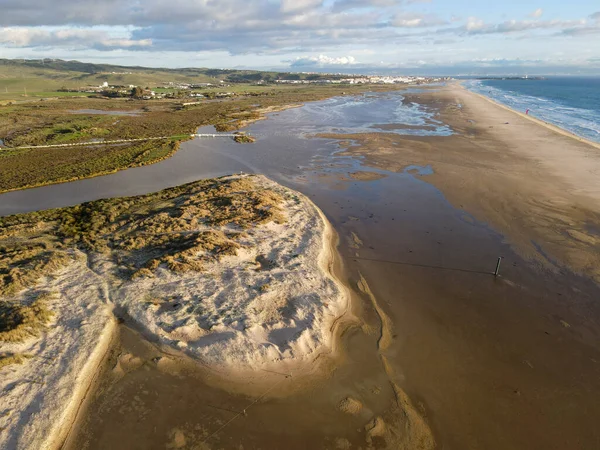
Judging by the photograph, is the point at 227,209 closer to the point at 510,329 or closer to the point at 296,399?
the point at 296,399

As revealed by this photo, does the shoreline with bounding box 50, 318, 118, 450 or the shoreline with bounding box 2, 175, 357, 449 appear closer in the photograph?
the shoreline with bounding box 50, 318, 118, 450

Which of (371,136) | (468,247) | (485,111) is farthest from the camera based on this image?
(485,111)

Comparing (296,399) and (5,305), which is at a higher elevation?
(5,305)

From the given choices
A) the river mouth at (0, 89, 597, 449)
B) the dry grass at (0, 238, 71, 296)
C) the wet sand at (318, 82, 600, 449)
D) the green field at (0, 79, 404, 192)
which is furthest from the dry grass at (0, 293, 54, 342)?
the green field at (0, 79, 404, 192)

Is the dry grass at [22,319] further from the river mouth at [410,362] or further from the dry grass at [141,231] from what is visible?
the river mouth at [410,362]

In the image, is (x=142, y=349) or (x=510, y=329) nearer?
(x=142, y=349)

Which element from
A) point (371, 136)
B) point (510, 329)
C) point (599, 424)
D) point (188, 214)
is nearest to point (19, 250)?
point (188, 214)

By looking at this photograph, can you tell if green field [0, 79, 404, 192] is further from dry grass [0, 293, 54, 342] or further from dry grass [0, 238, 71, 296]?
dry grass [0, 293, 54, 342]
